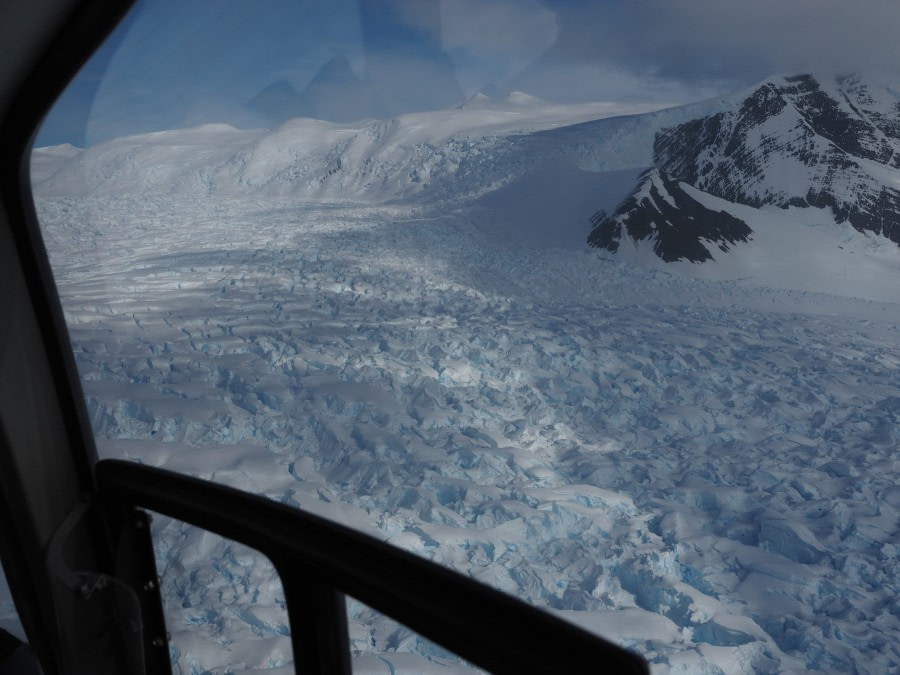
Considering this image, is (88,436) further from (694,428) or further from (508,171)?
(508,171)

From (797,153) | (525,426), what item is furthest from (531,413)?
(797,153)

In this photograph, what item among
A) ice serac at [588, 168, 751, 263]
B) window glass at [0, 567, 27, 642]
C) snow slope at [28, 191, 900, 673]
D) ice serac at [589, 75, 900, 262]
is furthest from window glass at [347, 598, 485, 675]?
ice serac at [588, 168, 751, 263]

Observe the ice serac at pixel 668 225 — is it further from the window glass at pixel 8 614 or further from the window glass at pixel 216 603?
the window glass at pixel 8 614

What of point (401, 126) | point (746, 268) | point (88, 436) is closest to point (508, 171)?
point (401, 126)

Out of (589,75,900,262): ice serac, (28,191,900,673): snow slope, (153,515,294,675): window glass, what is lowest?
(28,191,900,673): snow slope

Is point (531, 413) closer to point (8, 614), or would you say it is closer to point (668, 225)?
point (8, 614)

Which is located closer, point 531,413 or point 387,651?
point 387,651

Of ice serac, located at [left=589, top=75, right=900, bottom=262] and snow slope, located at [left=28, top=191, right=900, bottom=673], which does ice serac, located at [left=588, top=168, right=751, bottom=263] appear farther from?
snow slope, located at [left=28, top=191, right=900, bottom=673]
